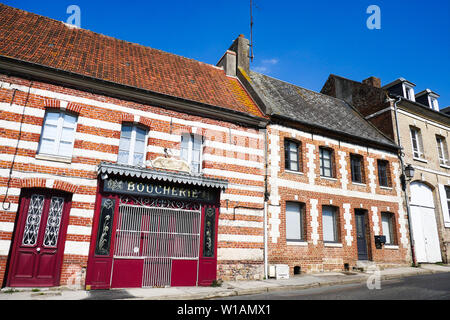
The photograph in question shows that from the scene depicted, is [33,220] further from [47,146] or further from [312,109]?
[312,109]

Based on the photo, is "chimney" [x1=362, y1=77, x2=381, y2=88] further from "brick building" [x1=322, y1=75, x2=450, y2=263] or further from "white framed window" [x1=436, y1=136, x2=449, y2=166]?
"white framed window" [x1=436, y1=136, x2=449, y2=166]

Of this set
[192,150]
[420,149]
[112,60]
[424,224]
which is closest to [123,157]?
[192,150]

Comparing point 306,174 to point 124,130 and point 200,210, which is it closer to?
point 200,210

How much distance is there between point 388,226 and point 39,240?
14.9m

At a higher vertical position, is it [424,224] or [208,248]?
[424,224]

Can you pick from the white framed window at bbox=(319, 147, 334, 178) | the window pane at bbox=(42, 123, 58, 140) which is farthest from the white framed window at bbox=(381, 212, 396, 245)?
the window pane at bbox=(42, 123, 58, 140)

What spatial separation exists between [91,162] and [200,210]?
3.72 metres

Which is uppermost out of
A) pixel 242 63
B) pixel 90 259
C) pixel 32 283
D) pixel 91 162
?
pixel 242 63

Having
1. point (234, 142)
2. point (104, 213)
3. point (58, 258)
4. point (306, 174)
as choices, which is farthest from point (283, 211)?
point (58, 258)

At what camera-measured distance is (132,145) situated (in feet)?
33.1

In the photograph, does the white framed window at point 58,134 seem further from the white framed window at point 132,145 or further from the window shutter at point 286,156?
the window shutter at point 286,156

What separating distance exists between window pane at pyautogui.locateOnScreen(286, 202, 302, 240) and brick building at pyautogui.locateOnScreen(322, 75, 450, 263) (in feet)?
22.6

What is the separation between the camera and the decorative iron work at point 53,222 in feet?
28.1

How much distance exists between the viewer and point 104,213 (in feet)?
29.3
